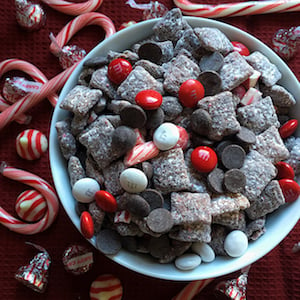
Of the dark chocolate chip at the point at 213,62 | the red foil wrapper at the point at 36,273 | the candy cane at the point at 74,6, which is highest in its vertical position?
the candy cane at the point at 74,6

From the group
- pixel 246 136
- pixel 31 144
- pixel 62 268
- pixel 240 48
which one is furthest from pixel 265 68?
pixel 62 268

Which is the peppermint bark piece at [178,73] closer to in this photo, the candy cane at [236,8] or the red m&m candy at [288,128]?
the red m&m candy at [288,128]

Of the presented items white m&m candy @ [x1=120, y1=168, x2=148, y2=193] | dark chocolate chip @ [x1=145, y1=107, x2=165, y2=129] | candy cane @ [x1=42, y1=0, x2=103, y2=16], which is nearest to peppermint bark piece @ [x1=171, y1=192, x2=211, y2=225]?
white m&m candy @ [x1=120, y1=168, x2=148, y2=193]

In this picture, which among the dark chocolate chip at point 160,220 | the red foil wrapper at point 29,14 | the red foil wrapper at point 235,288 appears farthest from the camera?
the red foil wrapper at point 29,14

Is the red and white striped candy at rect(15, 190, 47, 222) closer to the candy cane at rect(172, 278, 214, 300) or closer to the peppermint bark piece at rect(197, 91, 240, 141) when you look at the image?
the candy cane at rect(172, 278, 214, 300)

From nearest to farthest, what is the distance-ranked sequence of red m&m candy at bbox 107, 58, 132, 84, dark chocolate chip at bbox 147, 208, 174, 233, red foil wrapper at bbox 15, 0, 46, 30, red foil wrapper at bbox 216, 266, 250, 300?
dark chocolate chip at bbox 147, 208, 174, 233 < red m&m candy at bbox 107, 58, 132, 84 < red foil wrapper at bbox 216, 266, 250, 300 < red foil wrapper at bbox 15, 0, 46, 30

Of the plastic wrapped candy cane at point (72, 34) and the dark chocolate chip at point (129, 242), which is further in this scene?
the plastic wrapped candy cane at point (72, 34)

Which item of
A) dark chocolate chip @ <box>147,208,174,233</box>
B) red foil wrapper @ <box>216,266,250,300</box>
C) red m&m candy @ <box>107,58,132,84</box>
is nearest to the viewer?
dark chocolate chip @ <box>147,208,174,233</box>

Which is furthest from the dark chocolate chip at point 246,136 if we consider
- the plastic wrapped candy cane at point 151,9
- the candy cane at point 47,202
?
the candy cane at point 47,202
